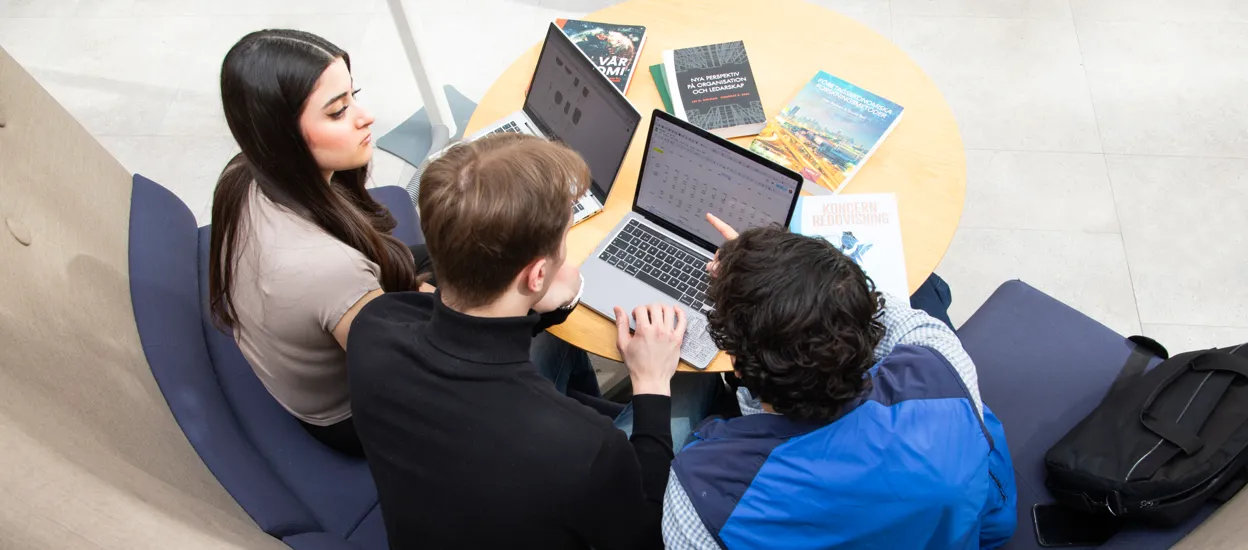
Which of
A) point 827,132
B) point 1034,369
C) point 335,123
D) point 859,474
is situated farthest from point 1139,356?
point 335,123

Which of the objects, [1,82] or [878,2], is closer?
[1,82]

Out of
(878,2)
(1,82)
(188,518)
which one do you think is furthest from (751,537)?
(878,2)

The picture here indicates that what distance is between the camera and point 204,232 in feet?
6.72

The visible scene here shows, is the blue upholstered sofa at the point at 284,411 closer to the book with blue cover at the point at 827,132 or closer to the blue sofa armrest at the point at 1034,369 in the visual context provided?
the blue sofa armrest at the point at 1034,369

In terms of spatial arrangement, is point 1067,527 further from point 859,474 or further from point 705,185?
point 705,185

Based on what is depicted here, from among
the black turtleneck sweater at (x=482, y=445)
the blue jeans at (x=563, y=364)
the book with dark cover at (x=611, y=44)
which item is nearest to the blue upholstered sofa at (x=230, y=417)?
the black turtleneck sweater at (x=482, y=445)

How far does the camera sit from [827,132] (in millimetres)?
1956

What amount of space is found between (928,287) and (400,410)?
1.43 m

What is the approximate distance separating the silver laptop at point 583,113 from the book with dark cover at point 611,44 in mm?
187

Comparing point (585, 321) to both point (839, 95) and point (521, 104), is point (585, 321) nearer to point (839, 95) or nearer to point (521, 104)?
point (521, 104)

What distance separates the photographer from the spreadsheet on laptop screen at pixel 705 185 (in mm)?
1611

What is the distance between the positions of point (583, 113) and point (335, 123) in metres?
0.57

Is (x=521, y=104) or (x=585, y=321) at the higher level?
(x=521, y=104)

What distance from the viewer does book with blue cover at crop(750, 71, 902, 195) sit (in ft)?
6.22
